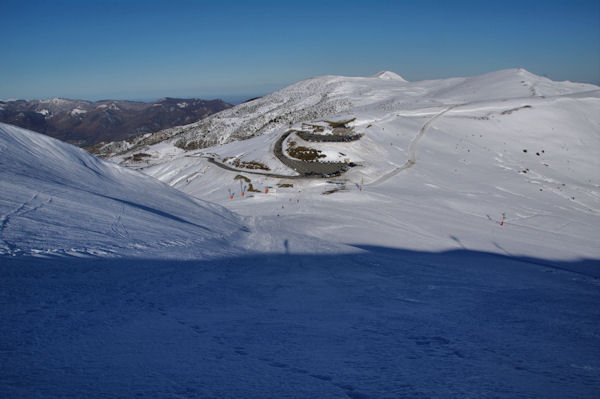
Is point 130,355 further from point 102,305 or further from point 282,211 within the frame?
point 282,211

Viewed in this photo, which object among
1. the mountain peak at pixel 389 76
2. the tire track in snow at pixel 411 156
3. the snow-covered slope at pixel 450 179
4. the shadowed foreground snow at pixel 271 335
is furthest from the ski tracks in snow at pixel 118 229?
the mountain peak at pixel 389 76

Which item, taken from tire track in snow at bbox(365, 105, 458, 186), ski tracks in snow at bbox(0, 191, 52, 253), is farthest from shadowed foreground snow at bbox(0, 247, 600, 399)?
tire track in snow at bbox(365, 105, 458, 186)

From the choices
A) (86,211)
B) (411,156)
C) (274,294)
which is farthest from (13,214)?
(411,156)

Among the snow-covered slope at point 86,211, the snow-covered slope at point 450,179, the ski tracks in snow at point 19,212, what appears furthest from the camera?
the snow-covered slope at point 450,179

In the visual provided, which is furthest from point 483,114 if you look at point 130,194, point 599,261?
point 130,194

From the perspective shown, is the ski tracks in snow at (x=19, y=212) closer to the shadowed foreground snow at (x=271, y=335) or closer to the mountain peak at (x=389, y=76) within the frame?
the shadowed foreground snow at (x=271, y=335)

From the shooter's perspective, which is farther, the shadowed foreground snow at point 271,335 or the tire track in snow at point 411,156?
the tire track in snow at point 411,156
